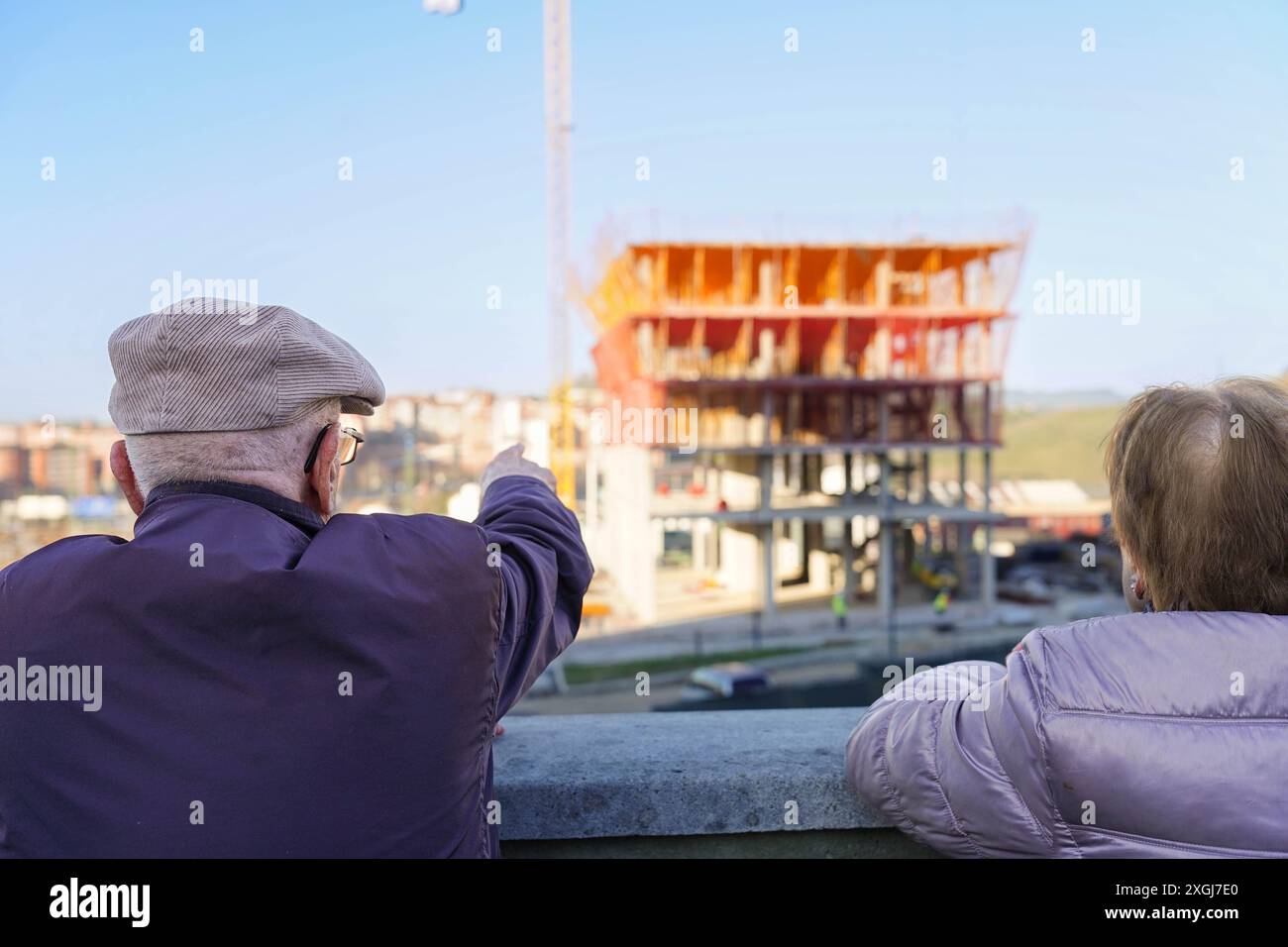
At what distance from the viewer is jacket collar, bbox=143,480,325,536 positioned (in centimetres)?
154

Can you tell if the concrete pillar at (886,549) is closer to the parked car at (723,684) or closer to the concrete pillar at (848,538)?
the concrete pillar at (848,538)

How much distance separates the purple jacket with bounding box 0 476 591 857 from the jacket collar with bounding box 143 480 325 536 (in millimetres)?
38

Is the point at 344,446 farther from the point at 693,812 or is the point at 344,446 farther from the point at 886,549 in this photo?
the point at 886,549

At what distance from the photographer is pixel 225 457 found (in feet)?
5.12

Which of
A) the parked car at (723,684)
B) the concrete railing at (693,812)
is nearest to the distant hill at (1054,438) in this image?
the parked car at (723,684)

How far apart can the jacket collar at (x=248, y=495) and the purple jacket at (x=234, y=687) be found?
0.04m

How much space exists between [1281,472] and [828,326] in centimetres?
4214

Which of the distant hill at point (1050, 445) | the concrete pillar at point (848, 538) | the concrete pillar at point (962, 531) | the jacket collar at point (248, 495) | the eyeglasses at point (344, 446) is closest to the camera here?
the jacket collar at point (248, 495)

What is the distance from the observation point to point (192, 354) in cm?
156

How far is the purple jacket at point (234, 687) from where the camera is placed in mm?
1375

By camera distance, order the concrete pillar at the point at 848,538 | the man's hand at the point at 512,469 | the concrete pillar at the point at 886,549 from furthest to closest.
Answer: the concrete pillar at the point at 848,538 → the concrete pillar at the point at 886,549 → the man's hand at the point at 512,469

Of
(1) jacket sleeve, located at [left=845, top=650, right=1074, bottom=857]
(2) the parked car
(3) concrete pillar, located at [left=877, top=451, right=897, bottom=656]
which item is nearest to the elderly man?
(1) jacket sleeve, located at [left=845, top=650, right=1074, bottom=857]

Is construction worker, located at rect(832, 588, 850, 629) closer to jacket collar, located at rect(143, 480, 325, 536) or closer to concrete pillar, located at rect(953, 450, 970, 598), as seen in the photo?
concrete pillar, located at rect(953, 450, 970, 598)

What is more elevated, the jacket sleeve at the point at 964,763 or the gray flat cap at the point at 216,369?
the gray flat cap at the point at 216,369
